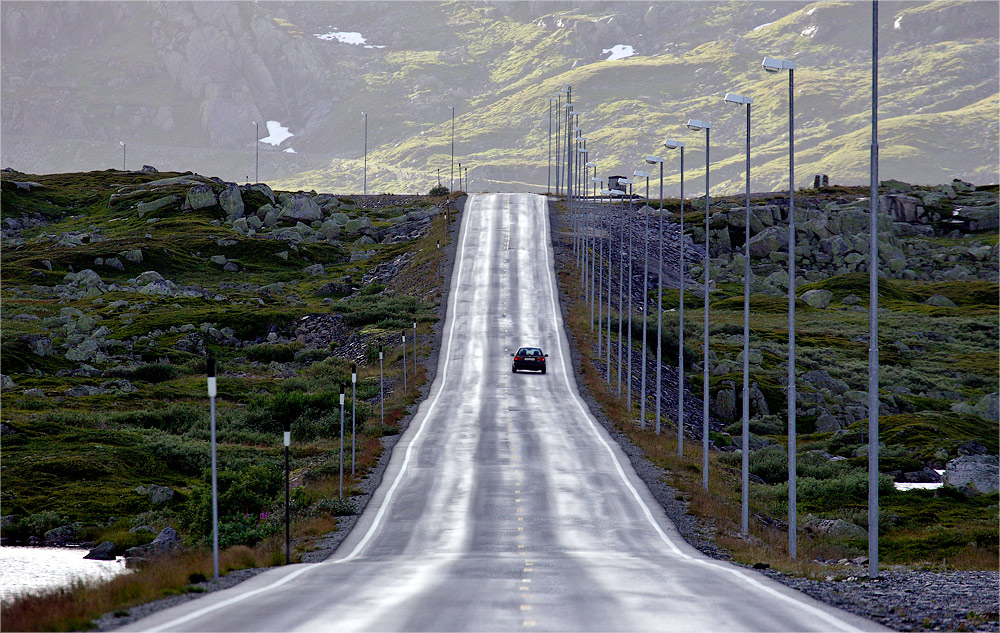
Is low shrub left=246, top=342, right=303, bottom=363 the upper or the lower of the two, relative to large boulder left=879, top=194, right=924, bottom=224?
lower

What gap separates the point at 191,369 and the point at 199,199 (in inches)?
2881

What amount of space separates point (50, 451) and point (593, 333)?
1678 inches

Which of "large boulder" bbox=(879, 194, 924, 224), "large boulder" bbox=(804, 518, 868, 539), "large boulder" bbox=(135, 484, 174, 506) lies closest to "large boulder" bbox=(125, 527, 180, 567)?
"large boulder" bbox=(135, 484, 174, 506)

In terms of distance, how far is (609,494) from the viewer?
36.9 m

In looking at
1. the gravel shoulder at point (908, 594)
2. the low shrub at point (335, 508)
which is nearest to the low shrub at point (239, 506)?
the low shrub at point (335, 508)

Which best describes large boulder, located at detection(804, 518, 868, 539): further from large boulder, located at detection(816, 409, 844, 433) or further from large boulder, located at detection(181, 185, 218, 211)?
large boulder, located at detection(181, 185, 218, 211)

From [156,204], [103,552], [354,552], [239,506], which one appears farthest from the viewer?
[156,204]

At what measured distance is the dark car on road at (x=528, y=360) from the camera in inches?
2687

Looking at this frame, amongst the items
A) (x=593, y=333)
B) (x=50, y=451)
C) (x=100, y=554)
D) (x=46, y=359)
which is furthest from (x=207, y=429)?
(x=593, y=333)

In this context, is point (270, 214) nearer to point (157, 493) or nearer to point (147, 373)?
point (147, 373)

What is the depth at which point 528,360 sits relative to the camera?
68.3 metres

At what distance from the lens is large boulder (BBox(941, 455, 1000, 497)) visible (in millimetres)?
49031

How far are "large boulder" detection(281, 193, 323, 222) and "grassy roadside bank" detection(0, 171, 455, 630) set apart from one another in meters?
1.94


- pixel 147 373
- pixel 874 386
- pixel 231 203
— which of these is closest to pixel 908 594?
pixel 874 386
